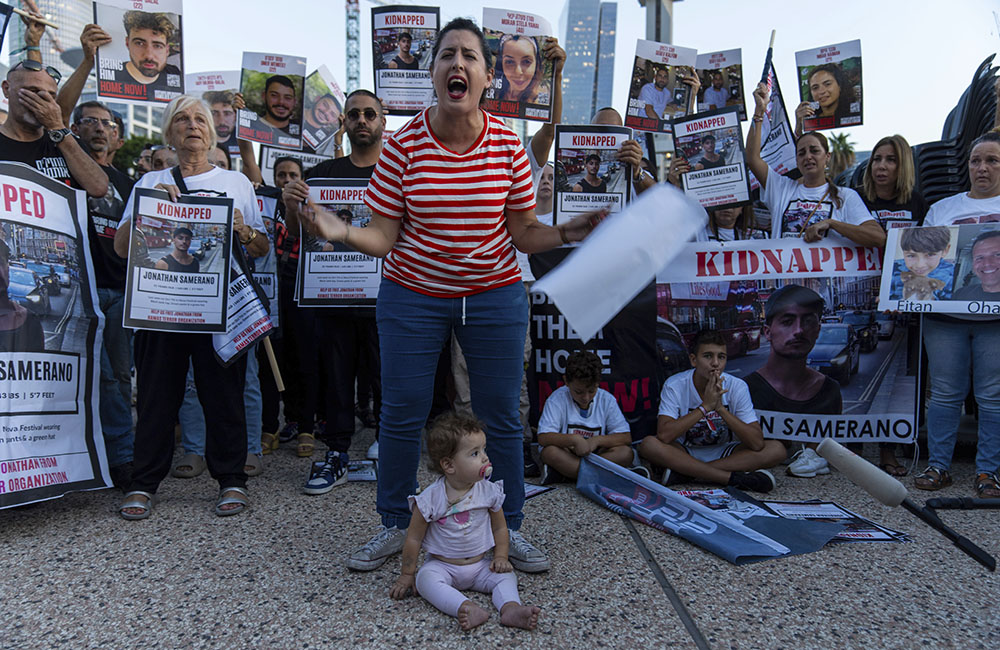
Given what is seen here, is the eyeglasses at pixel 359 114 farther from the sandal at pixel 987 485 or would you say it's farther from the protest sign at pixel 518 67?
the sandal at pixel 987 485

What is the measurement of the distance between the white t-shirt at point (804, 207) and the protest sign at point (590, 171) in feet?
3.91

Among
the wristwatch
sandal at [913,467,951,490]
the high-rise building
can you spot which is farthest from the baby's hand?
the high-rise building

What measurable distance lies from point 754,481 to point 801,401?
820 millimetres

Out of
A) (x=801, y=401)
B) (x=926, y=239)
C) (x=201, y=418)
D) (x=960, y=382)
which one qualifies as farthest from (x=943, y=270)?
(x=201, y=418)

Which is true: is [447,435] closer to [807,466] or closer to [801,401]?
[807,466]

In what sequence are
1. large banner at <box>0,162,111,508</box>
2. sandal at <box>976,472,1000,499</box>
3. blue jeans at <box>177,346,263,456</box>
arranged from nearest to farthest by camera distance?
large banner at <box>0,162,111,508</box>, sandal at <box>976,472,1000,499</box>, blue jeans at <box>177,346,263,456</box>

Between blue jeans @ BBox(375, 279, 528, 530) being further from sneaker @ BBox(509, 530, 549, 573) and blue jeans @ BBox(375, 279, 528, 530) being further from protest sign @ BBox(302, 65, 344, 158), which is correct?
protest sign @ BBox(302, 65, 344, 158)

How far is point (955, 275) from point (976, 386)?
2.03 feet

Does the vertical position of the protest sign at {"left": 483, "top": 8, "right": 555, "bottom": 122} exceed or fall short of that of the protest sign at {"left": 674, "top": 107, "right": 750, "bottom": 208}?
it exceeds it

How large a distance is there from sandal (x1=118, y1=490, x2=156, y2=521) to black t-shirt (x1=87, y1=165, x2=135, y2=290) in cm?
115

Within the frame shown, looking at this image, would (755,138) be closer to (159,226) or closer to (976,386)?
(976,386)

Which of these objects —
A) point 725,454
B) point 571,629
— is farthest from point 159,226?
point 725,454

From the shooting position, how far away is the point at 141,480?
3.37 meters

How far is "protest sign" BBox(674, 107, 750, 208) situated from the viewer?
14.2ft
